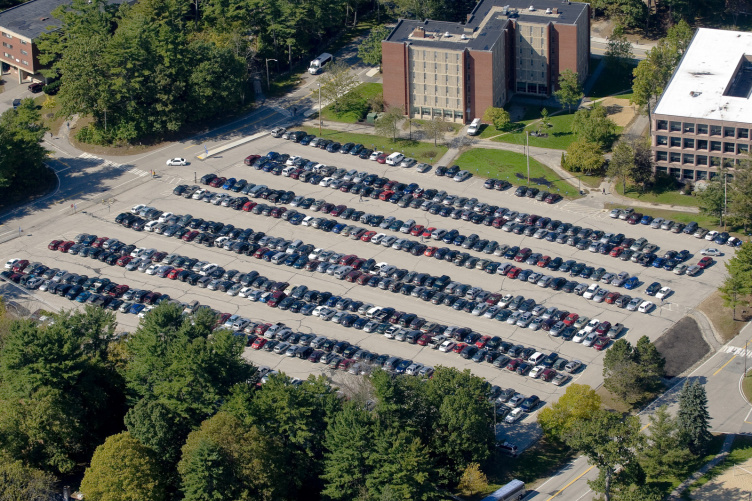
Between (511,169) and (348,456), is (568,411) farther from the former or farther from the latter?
(511,169)

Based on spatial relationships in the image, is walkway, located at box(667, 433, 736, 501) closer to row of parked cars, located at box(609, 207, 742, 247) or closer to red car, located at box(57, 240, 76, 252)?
row of parked cars, located at box(609, 207, 742, 247)

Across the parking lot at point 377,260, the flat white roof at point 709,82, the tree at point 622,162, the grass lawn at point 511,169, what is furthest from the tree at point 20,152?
the flat white roof at point 709,82

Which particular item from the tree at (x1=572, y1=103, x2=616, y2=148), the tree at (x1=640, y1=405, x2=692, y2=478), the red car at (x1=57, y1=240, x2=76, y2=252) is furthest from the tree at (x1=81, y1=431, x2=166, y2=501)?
the tree at (x1=572, y1=103, x2=616, y2=148)

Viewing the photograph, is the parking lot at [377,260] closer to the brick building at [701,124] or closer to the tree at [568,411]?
the tree at [568,411]

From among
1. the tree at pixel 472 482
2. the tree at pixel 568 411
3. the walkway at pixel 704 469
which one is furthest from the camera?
the tree at pixel 568 411

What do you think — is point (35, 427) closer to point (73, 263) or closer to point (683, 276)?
point (73, 263)

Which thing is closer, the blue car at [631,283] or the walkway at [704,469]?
the walkway at [704,469]

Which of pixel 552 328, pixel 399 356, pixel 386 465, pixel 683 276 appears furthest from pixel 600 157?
pixel 386 465
